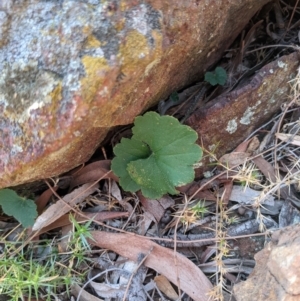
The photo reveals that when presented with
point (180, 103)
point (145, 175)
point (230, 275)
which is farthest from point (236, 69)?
point (230, 275)

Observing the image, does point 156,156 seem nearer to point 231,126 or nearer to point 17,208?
point 231,126

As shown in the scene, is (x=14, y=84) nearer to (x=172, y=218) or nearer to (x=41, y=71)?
(x=41, y=71)

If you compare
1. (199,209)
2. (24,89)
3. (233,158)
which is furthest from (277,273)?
(24,89)

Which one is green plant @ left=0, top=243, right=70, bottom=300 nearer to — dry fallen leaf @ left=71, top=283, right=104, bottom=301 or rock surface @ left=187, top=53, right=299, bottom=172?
dry fallen leaf @ left=71, top=283, right=104, bottom=301

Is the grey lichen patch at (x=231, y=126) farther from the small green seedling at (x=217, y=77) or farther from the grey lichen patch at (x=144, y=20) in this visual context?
the grey lichen patch at (x=144, y=20)

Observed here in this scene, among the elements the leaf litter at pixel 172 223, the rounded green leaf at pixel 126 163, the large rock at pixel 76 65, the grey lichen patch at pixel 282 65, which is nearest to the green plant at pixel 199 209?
the leaf litter at pixel 172 223

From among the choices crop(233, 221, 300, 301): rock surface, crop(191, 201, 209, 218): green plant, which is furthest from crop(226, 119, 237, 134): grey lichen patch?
crop(233, 221, 300, 301): rock surface

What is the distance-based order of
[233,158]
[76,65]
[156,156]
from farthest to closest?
1. [233,158]
2. [156,156]
3. [76,65]
